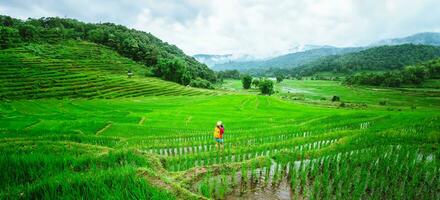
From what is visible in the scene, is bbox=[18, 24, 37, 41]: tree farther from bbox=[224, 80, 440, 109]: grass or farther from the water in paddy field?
the water in paddy field

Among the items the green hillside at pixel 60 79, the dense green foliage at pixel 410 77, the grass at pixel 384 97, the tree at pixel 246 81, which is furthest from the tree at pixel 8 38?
the dense green foliage at pixel 410 77

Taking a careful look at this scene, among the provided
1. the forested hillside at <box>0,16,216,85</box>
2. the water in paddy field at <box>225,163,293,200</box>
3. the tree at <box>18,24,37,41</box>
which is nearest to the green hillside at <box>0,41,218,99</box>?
the forested hillside at <box>0,16,216,85</box>

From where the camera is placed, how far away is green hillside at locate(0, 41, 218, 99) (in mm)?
51062

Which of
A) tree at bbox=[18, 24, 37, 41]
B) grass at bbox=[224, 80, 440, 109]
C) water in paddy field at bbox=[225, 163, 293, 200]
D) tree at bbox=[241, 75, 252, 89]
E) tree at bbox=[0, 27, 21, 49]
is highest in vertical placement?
tree at bbox=[18, 24, 37, 41]

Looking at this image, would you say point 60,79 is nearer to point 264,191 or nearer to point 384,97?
point 264,191

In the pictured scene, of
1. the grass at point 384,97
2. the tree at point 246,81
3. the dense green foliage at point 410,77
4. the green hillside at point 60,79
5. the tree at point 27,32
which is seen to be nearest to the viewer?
the green hillside at point 60,79

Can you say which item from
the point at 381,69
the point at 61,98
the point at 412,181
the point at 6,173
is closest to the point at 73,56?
→ the point at 61,98

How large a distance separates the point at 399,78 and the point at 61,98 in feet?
411

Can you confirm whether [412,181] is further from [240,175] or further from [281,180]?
[240,175]

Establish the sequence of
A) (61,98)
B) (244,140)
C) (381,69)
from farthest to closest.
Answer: (381,69) → (61,98) → (244,140)

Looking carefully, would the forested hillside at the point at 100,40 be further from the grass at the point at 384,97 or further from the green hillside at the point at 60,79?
the grass at the point at 384,97

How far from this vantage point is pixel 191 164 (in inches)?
404

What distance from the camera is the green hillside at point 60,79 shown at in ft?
168

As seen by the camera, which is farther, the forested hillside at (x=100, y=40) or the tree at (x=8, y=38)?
the forested hillside at (x=100, y=40)
